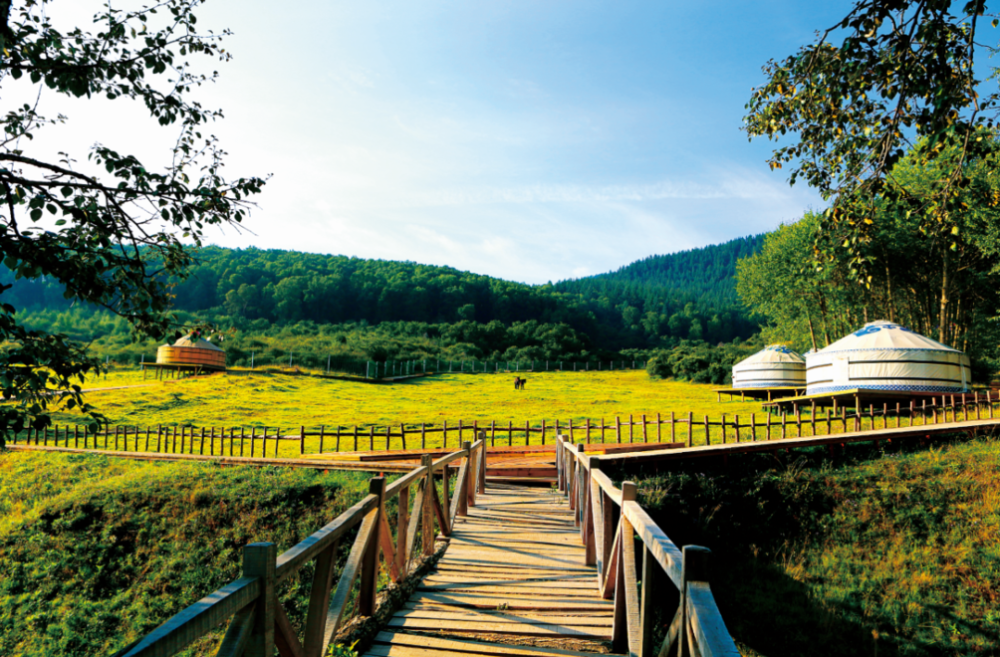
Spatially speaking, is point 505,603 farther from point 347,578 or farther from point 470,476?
point 470,476

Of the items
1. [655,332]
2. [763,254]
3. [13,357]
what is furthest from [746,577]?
[655,332]

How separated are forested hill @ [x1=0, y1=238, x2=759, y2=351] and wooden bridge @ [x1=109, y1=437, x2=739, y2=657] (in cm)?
8785

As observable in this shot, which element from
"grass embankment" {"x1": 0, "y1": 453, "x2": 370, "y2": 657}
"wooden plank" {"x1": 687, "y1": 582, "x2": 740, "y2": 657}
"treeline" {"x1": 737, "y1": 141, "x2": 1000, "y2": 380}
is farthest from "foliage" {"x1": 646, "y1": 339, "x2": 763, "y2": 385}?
"wooden plank" {"x1": 687, "y1": 582, "x2": 740, "y2": 657}

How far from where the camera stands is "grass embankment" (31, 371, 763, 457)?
2822cm

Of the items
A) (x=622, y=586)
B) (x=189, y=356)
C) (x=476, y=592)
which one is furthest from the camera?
(x=189, y=356)

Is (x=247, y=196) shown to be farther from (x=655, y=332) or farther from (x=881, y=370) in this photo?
(x=655, y=332)

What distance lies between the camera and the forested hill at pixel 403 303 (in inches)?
3969

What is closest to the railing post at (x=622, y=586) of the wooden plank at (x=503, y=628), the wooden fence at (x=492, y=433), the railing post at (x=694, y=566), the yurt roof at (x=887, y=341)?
the wooden plank at (x=503, y=628)

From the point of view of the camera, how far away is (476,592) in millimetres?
5586

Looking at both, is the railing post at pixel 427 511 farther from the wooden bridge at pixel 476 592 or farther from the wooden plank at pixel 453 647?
the wooden plank at pixel 453 647

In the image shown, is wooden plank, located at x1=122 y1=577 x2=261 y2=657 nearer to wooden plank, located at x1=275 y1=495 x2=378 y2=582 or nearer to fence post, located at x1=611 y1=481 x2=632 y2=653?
wooden plank, located at x1=275 y1=495 x2=378 y2=582

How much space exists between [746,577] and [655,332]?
4285 inches

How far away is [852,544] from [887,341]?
13814 millimetres

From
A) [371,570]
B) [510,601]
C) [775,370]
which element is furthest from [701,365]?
[371,570]
